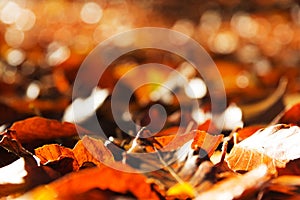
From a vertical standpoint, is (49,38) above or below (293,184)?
above

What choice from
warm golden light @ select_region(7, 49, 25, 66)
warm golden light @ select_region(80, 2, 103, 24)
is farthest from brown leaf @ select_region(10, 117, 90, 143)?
warm golden light @ select_region(80, 2, 103, 24)

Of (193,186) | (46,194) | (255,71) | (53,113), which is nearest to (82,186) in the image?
(46,194)

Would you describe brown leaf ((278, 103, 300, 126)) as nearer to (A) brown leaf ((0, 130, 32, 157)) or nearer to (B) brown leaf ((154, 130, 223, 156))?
(B) brown leaf ((154, 130, 223, 156))

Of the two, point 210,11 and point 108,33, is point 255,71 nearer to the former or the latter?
point 108,33

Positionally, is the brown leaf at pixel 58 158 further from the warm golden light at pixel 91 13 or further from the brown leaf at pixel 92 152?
the warm golden light at pixel 91 13

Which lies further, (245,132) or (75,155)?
(245,132)

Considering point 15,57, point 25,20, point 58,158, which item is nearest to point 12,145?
point 58,158

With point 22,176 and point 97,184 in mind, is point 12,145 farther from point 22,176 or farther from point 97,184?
point 97,184

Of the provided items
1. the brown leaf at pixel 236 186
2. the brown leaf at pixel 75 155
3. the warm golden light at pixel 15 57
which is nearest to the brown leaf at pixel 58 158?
the brown leaf at pixel 75 155
